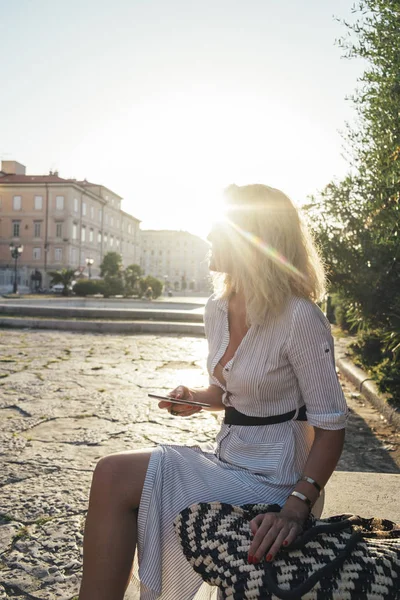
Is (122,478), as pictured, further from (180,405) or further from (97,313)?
(97,313)

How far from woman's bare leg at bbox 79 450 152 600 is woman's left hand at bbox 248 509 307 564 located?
38 centimetres

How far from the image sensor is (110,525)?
4.86 ft

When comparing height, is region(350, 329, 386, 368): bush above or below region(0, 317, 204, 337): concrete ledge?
above

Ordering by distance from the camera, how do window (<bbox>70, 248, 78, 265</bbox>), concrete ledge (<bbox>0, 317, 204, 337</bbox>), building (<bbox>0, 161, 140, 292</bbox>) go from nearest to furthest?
concrete ledge (<bbox>0, 317, 204, 337</bbox>)
building (<bbox>0, 161, 140, 292</bbox>)
window (<bbox>70, 248, 78, 265</bbox>)

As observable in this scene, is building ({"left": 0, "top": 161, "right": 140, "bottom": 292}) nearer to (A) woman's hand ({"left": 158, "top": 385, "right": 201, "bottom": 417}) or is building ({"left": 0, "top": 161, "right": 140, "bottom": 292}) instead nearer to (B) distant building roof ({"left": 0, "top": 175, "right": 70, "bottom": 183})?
(B) distant building roof ({"left": 0, "top": 175, "right": 70, "bottom": 183})

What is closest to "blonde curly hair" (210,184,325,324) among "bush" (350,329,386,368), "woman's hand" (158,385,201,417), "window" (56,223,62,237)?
"woman's hand" (158,385,201,417)

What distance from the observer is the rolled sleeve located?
159 centimetres

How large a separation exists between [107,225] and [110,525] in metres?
69.9

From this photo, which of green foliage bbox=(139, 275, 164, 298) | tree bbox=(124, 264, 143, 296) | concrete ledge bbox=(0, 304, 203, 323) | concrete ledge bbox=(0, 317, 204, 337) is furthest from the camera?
tree bbox=(124, 264, 143, 296)

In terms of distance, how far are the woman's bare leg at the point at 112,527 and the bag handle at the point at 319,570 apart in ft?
1.51

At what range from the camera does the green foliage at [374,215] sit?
397 cm

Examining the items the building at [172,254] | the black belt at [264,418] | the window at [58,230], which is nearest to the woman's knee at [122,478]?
the black belt at [264,418]

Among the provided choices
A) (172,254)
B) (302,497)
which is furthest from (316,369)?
(172,254)

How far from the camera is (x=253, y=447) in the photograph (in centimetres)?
168
